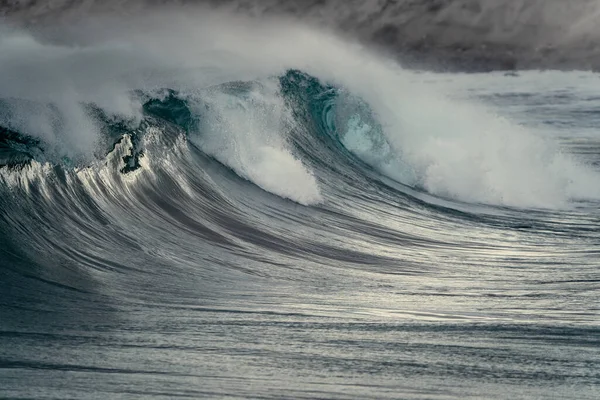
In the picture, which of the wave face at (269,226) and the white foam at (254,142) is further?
the white foam at (254,142)

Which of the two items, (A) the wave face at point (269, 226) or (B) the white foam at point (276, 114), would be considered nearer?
(A) the wave face at point (269, 226)

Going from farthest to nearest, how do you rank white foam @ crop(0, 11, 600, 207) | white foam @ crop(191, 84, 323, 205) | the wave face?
1. white foam @ crop(191, 84, 323, 205)
2. white foam @ crop(0, 11, 600, 207)
3. the wave face

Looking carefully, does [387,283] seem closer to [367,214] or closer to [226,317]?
[226,317]

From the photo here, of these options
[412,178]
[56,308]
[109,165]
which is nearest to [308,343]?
[56,308]

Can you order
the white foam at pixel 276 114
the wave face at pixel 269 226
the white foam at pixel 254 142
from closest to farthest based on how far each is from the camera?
the wave face at pixel 269 226
the white foam at pixel 276 114
the white foam at pixel 254 142

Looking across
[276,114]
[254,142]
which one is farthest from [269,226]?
[276,114]

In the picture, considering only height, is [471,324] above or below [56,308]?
above

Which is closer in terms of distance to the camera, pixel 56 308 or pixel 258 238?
pixel 56 308

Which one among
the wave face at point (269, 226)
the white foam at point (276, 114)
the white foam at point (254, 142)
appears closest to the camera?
the wave face at point (269, 226)
